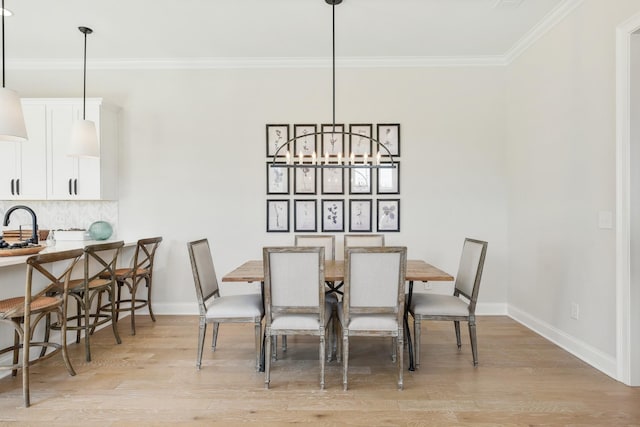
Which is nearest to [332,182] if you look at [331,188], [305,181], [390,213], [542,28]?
[331,188]

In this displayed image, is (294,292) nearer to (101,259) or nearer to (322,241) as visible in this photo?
(322,241)

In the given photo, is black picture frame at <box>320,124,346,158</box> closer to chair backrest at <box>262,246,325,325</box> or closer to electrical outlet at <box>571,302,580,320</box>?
chair backrest at <box>262,246,325,325</box>

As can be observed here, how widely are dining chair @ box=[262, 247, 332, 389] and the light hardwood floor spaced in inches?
10.6

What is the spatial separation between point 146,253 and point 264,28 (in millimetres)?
2511

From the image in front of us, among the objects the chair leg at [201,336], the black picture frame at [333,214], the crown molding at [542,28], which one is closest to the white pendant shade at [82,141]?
the chair leg at [201,336]

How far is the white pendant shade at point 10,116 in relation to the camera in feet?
8.05

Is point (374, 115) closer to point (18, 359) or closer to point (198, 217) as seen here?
point (198, 217)

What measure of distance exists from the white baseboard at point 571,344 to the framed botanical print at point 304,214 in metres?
2.35

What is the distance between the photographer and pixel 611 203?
2592 mm

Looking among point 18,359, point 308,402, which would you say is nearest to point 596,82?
point 308,402

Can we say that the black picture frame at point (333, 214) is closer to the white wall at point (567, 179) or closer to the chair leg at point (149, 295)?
the white wall at point (567, 179)

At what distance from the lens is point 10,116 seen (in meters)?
2.49

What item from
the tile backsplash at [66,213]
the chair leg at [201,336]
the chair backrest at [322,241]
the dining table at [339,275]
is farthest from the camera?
the tile backsplash at [66,213]

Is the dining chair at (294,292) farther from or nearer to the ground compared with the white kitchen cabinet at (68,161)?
nearer to the ground
